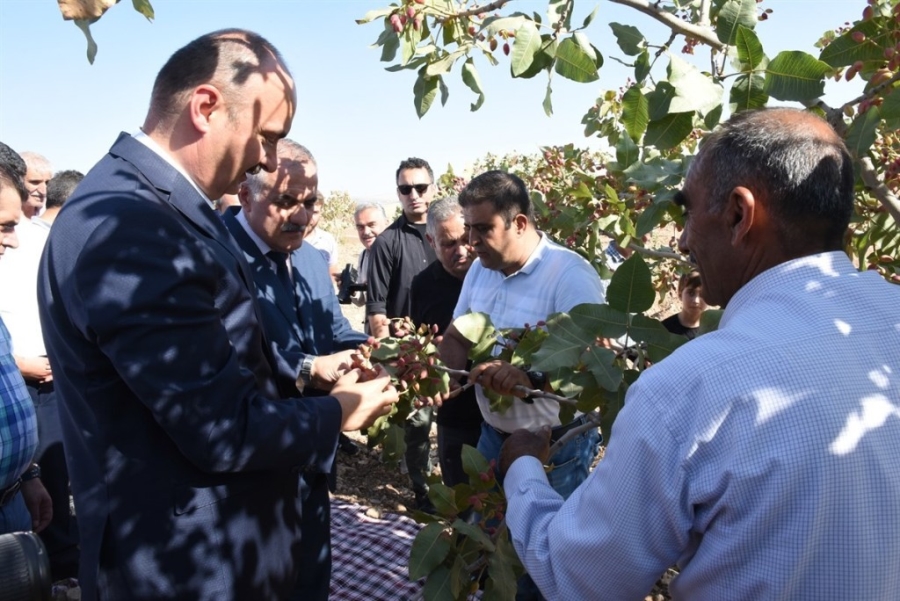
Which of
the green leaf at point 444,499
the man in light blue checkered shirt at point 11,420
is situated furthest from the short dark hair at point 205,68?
the man in light blue checkered shirt at point 11,420

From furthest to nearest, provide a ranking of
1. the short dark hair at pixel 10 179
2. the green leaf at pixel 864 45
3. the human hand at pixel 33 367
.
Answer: the human hand at pixel 33 367 → the short dark hair at pixel 10 179 → the green leaf at pixel 864 45

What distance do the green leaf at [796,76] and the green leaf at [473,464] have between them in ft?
4.01

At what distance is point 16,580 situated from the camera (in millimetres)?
1675

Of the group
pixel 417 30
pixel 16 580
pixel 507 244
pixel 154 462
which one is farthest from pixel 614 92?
pixel 16 580

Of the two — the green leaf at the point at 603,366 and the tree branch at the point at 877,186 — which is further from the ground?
the tree branch at the point at 877,186

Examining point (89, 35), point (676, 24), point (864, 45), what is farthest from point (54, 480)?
point (864, 45)

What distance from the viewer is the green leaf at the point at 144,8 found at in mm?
1369

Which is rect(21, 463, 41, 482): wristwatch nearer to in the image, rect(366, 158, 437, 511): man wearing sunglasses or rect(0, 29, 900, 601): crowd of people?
rect(0, 29, 900, 601): crowd of people

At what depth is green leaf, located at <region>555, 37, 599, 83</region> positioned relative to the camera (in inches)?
73.1

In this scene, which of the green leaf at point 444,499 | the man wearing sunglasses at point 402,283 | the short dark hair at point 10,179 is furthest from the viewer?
the man wearing sunglasses at point 402,283

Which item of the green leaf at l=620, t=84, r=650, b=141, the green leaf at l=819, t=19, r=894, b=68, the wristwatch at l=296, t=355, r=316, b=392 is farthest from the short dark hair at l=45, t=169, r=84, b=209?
the green leaf at l=819, t=19, r=894, b=68

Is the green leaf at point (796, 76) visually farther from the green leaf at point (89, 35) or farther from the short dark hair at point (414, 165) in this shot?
the short dark hair at point (414, 165)

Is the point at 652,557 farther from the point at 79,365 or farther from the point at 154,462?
the point at 79,365

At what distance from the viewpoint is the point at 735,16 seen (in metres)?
1.73
